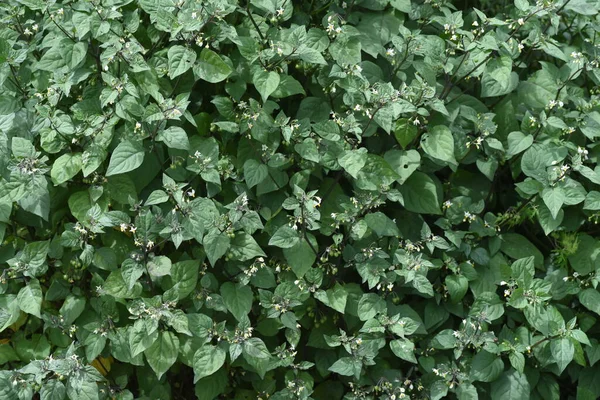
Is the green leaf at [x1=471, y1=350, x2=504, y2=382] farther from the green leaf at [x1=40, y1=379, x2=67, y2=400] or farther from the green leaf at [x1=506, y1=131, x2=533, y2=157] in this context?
the green leaf at [x1=40, y1=379, x2=67, y2=400]

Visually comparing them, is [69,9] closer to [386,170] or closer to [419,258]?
[386,170]

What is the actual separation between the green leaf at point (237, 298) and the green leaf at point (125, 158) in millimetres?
617

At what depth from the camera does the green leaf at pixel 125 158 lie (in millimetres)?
3215

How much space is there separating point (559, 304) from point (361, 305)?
0.96 m

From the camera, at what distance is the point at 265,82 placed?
11.1 feet

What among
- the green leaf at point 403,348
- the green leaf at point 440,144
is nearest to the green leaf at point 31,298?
the green leaf at point 403,348

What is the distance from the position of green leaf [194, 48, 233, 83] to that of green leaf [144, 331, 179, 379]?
1.05 m

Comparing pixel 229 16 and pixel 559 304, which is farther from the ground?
pixel 229 16

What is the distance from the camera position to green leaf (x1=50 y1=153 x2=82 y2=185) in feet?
10.9

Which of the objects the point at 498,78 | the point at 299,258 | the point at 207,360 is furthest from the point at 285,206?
the point at 498,78

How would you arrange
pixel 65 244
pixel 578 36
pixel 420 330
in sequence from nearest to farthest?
pixel 65 244
pixel 420 330
pixel 578 36

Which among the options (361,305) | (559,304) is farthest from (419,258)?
(559,304)

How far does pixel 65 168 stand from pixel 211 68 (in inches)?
28.1

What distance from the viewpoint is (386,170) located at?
3.48 metres
